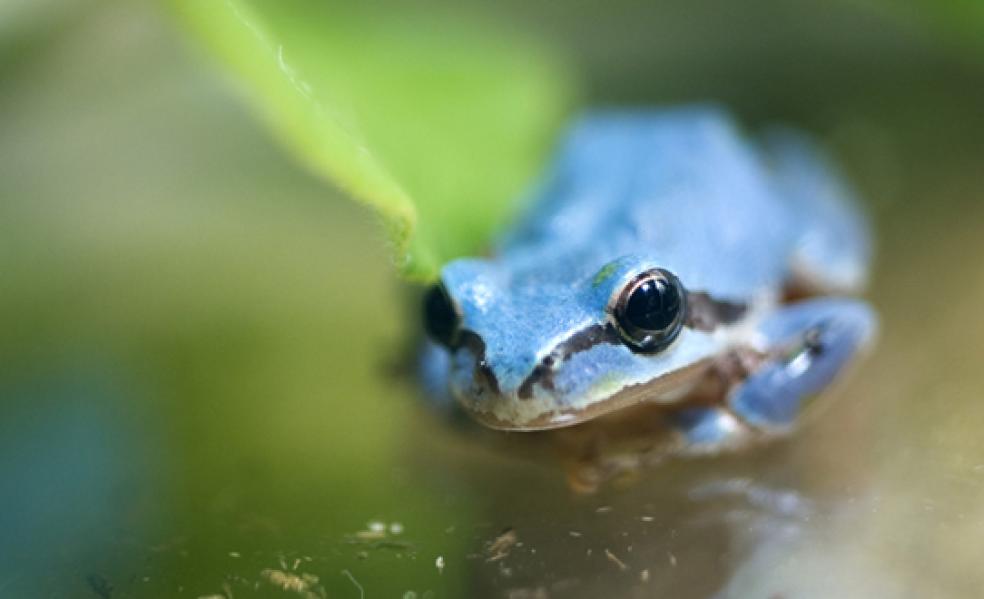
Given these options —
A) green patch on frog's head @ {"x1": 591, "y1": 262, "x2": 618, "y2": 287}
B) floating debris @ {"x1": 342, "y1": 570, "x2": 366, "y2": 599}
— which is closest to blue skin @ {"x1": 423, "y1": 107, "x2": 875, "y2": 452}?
green patch on frog's head @ {"x1": 591, "y1": 262, "x2": 618, "y2": 287}

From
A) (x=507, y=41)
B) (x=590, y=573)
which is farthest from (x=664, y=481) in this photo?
(x=507, y=41)

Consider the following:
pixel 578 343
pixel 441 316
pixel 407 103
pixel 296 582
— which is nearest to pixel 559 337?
pixel 578 343

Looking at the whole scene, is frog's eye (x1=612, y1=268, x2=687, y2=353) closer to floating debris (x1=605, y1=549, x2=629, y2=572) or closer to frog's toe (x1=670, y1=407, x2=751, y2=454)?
frog's toe (x1=670, y1=407, x2=751, y2=454)

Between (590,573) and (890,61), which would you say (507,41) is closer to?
(890,61)

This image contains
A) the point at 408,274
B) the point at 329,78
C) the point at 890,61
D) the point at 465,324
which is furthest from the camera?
the point at 890,61

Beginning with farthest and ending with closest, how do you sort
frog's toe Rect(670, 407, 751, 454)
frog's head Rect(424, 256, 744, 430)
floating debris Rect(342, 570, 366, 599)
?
frog's toe Rect(670, 407, 751, 454) → frog's head Rect(424, 256, 744, 430) → floating debris Rect(342, 570, 366, 599)

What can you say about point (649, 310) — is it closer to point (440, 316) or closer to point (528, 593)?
point (440, 316)
